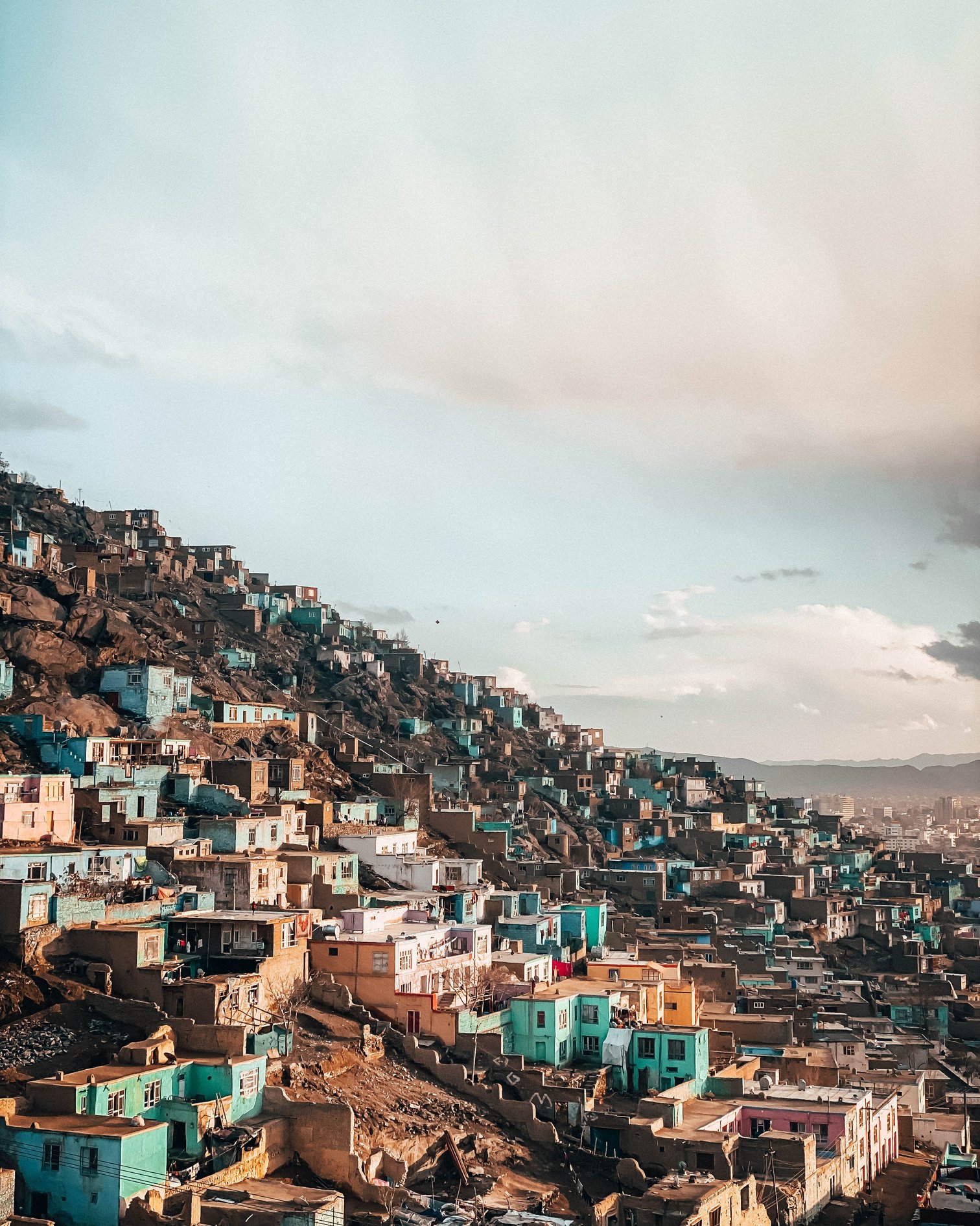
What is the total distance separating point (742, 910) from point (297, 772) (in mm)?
13436

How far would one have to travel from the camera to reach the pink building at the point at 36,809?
2178 centimetres

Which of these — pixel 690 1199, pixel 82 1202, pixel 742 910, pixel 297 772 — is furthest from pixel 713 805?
pixel 82 1202

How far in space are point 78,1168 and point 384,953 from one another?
742 centimetres

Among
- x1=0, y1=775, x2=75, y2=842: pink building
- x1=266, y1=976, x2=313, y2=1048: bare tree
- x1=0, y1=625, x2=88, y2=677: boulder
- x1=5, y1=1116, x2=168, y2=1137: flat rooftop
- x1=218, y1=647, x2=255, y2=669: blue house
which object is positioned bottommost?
x1=5, y1=1116, x2=168, y2=1137: flat rooftop

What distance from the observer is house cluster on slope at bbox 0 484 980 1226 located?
16656 mm

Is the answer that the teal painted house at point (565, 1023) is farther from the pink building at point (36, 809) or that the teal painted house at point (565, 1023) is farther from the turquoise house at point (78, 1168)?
the turquoise house at point (78, 1168)

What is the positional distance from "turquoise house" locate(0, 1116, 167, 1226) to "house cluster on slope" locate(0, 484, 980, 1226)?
0.10ft

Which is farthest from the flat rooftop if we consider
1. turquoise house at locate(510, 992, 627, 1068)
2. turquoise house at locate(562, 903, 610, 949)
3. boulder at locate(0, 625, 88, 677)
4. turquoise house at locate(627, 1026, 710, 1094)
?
boulder at locate(0, 625, 88, 677)

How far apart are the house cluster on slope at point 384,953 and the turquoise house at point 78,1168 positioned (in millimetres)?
29

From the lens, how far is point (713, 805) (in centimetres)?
5409

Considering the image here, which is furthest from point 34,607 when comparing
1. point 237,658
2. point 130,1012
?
point 130,1012

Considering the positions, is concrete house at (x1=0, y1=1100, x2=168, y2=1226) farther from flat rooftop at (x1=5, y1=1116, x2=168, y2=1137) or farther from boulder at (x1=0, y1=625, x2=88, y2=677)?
boulder at (x1=0, y1=625, x2=88, y2=677)

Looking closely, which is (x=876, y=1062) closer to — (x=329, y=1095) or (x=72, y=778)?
(x=329, y=1095)

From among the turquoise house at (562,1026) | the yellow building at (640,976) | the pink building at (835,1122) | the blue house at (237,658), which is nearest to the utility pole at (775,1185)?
the pink building at (835,1122)
